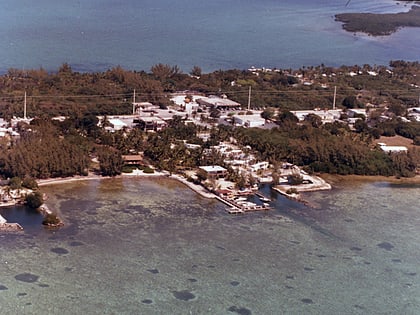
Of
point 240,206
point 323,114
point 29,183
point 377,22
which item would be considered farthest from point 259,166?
point 377,22

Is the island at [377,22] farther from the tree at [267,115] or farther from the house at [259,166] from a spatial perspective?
the house at [259,166]

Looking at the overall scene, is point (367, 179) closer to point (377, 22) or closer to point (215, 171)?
point (215, 171)

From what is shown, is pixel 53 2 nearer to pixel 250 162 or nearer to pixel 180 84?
pixel 180 84

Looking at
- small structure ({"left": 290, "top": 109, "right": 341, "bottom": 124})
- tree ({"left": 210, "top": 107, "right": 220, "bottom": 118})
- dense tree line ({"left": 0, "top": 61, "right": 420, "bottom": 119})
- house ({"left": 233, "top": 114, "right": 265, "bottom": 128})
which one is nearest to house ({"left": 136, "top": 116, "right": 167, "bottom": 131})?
dense tree line ({"left": 0, "top": 61, "right": 420, "bottom": 119})

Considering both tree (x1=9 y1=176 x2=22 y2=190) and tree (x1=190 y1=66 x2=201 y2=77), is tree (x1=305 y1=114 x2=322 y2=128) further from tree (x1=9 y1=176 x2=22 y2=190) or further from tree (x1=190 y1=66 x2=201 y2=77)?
tree (x1=9 y1=176 x2=22 y2=190)

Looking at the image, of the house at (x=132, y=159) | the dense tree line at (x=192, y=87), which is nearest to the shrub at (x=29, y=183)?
the house at (x=132, y=159)

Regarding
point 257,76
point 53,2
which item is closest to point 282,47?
point 257,76
